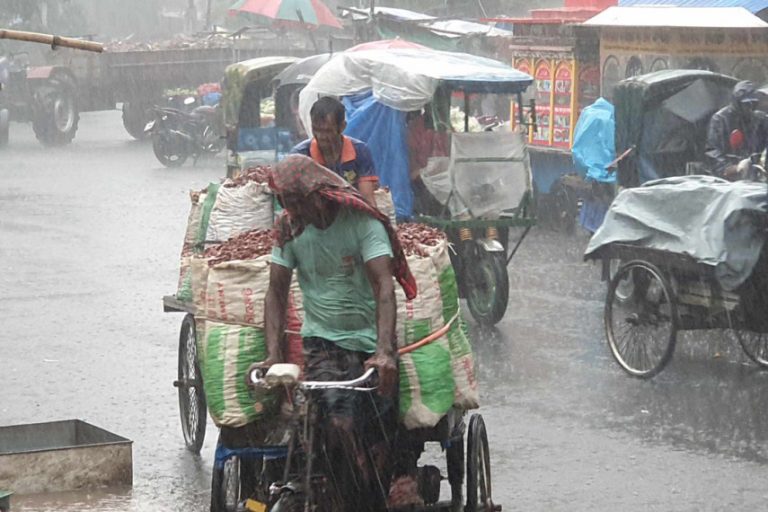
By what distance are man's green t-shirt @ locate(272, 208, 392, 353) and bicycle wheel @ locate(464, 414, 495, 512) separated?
32.5 inches

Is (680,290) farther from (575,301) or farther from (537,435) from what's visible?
(575,301)

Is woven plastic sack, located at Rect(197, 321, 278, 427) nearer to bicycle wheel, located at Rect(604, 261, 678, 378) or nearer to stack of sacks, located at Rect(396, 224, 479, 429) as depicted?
stack of sacks, located at Rect(396, 224, 479, 429)

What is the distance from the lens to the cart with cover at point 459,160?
36.9ft

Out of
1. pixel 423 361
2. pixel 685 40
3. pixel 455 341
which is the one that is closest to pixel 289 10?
pixel 685 40

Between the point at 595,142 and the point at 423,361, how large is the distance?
33.4 ft

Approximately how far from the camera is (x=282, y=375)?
4.57 m

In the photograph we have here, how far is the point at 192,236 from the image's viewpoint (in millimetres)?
7918

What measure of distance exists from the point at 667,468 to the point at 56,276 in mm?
7701

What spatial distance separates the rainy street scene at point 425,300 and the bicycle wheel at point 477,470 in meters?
0.01

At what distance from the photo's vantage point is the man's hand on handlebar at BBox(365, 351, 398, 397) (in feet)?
16.0

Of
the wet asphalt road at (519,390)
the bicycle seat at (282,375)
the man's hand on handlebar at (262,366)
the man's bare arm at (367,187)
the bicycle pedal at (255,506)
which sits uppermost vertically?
the man's bare arm at (367,187)

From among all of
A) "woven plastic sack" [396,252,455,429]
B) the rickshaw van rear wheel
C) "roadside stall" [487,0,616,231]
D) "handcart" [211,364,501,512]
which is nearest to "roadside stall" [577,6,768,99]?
"roadside stall" [487,0,616,231]

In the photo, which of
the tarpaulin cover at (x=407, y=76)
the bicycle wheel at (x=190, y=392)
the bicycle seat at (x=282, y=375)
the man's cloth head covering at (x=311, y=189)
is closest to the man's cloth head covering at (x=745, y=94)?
the tarpaulin cover at (x=407, y=76)

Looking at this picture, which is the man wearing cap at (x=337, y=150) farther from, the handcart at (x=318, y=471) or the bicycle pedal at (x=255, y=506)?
the bicycle pedal at (x=255, y=506)
